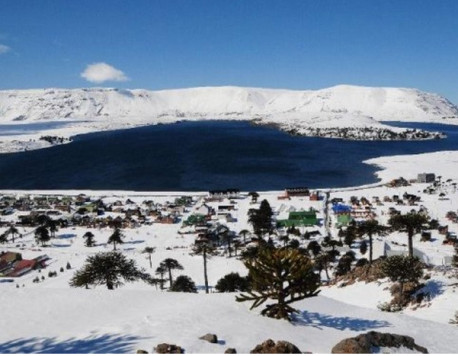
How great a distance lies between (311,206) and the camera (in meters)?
72.6

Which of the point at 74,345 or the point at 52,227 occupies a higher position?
the point at 74,345

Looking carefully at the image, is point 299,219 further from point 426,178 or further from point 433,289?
point 426,178

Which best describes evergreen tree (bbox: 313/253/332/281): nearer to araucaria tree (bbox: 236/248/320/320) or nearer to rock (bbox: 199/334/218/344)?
araucaria tree (bbox: 236/248/320/320)

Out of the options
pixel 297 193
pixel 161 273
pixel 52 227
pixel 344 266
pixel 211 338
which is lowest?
pixel 344 266

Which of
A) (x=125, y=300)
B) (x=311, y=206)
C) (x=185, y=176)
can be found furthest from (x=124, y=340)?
(x=185, y=176)

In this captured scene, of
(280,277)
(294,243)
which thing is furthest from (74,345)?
(294,243)

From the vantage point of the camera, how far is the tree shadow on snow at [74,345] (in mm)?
12828

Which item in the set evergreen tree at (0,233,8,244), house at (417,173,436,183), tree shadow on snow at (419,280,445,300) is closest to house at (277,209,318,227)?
tree shadow on snow at (419,280,445,300)

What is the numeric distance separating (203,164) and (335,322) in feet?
357

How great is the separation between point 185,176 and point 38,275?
67.5m

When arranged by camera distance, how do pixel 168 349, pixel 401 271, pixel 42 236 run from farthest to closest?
pixel 42 236 < pixel 401 271 < pixel 168 349

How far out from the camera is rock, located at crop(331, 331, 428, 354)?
1234 cm

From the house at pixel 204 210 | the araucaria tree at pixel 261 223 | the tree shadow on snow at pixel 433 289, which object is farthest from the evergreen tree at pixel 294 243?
the tree shadow on snow at pixel 433 289

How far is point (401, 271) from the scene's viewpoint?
83.8ft
